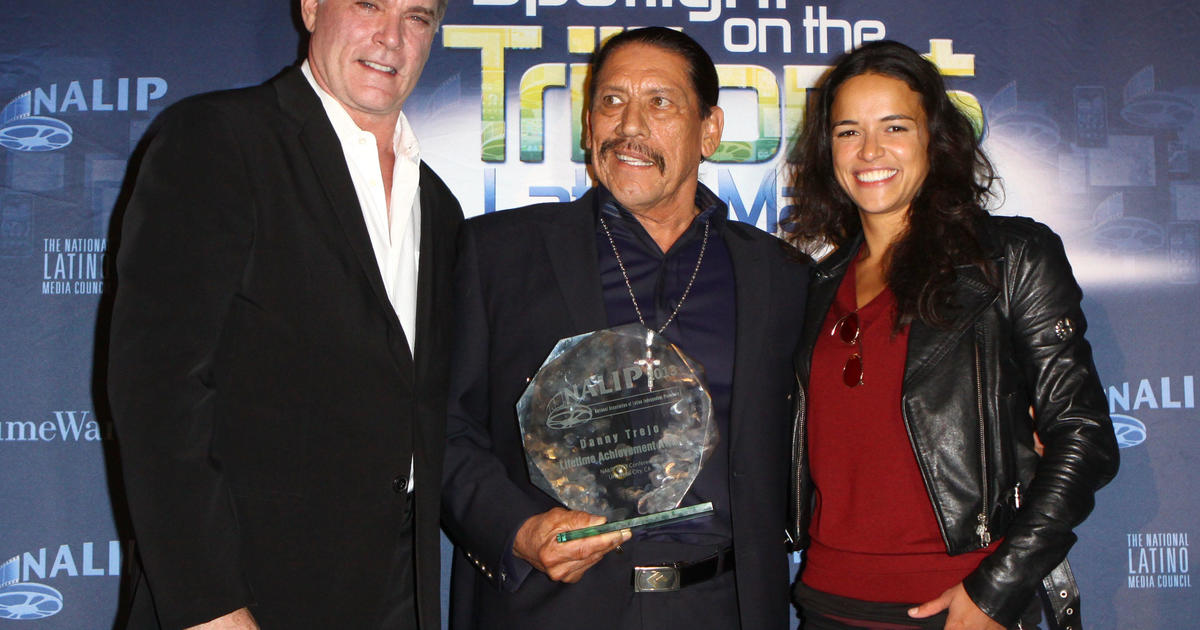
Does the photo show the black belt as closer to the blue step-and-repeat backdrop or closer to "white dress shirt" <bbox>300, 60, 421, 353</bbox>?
"white dress shirt" <bbox>300, 60, 421, 353</bbox>

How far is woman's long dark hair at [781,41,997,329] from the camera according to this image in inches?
88.3

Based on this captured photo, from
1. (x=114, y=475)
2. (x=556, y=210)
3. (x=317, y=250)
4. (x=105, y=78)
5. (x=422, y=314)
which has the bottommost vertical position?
(x=114, y=475)

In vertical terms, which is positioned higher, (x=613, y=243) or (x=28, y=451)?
(x=613, y=243)

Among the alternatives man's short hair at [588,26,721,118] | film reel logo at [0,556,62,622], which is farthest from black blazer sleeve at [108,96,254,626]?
film reel logo at [0,556,62,622]

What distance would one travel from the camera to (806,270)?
2.71 metres

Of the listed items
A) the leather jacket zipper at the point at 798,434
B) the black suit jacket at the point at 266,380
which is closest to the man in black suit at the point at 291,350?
the black suit jacket at the point at 266,380

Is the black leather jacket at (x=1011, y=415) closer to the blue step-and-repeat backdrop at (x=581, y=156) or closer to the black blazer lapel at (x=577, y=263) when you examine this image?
the black blazer lapel at (x=577, y=263)

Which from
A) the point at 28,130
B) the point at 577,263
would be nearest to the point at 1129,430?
the point at 577,263

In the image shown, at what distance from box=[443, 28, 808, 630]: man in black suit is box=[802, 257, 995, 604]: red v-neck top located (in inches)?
5.4

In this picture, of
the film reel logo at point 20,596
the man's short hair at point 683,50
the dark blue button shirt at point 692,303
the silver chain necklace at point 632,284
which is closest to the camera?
the dark blue button shirt at point 692,303

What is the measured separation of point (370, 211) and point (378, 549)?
0.80 m

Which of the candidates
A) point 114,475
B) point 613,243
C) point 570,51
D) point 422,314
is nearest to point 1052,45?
point 570,51

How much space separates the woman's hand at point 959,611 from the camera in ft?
6.60

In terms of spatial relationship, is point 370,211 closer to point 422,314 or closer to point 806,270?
point 422,314
